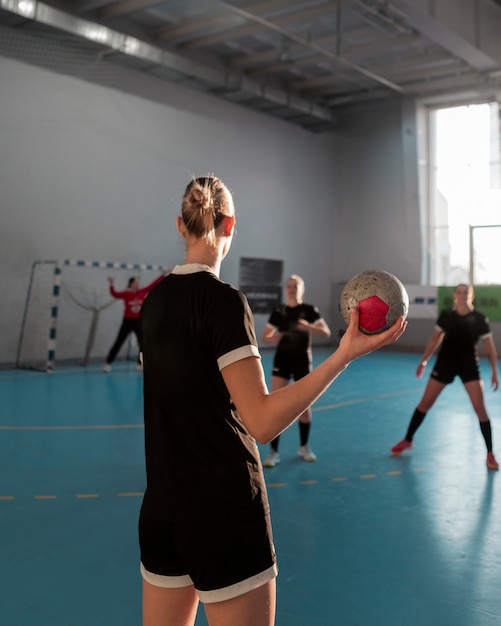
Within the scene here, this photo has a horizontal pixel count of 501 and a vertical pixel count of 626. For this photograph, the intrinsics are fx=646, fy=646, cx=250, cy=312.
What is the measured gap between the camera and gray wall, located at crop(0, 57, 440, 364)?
14.0 meters

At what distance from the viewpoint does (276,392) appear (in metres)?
1.68

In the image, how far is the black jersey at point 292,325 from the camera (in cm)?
689

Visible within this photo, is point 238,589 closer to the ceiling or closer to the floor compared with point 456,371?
closer to the ceiling

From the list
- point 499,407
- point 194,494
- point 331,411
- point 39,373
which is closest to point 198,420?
point 194,494

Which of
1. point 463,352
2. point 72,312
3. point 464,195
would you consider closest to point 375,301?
point 463,352

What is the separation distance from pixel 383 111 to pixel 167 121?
7.94 meters

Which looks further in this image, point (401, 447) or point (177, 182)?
point (177, 182)

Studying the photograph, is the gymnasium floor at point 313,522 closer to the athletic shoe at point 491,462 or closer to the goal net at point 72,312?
the athletic shoe at point 491,462

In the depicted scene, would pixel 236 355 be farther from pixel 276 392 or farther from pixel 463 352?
pixel 463 352

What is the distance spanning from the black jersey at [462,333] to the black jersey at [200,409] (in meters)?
5.52

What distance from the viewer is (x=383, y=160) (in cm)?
2111

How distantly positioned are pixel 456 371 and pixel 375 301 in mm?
5442

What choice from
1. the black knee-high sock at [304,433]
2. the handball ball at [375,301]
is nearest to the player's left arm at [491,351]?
the black knee-high sock at [304,433]

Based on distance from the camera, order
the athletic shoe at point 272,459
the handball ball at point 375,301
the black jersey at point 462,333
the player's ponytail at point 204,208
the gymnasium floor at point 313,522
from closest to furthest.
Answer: the handball ball at point 375,301 < the player's ponytail at point 204,208 < the gymnasium floor at point 313,522 < the athletic shoe at point 272,459 < the black jersey at point 462,333
